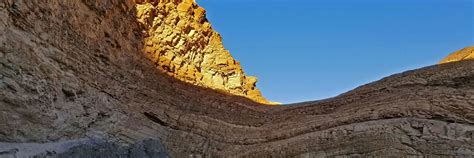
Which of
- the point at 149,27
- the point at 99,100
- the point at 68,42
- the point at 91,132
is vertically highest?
the point at 149,27

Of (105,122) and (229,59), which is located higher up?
(229,59)

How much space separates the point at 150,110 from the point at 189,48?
37.5ft

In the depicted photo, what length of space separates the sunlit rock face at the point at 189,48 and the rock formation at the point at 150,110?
3.91 m

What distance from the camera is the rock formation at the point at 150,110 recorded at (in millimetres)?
10977

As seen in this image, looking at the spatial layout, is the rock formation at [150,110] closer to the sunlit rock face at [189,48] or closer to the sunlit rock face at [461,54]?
the sunlit rock face at [189,48]

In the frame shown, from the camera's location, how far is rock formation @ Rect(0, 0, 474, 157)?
432 inches

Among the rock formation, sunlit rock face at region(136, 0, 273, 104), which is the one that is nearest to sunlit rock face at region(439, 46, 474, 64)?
the rock formation

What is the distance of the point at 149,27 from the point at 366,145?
1342 cm

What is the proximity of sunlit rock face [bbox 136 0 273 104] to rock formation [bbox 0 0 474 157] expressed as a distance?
3.91 m

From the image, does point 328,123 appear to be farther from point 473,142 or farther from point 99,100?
point 99,100

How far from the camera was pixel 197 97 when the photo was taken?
702 inches

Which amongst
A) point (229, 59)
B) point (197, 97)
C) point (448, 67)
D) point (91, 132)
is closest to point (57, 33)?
point (91, 132)

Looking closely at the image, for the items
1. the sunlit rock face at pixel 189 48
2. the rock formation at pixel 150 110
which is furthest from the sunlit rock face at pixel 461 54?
the sunlit rock face at pixel 189 48

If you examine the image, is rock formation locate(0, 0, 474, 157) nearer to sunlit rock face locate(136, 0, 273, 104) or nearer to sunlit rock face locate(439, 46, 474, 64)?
sunlit rock face locate(136, 0, 273, 104)
